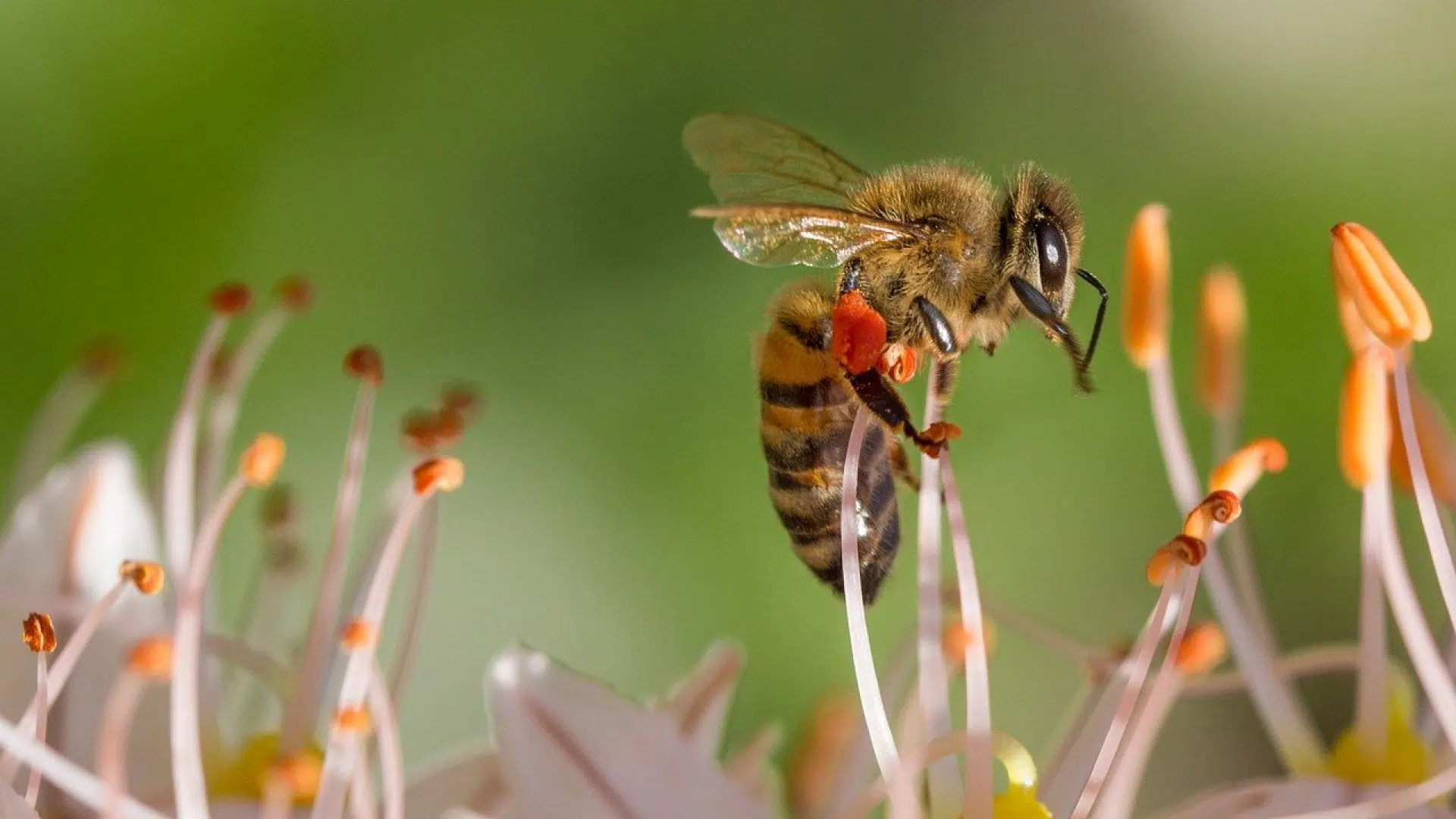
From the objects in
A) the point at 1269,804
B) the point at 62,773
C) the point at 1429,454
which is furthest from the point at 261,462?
the point at 1429,454

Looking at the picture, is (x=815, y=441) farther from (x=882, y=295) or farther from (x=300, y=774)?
(x=300, y=774)

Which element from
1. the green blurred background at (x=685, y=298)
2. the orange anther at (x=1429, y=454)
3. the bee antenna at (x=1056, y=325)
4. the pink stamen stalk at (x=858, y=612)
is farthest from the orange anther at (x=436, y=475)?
the green blurred background at (x=685, y=298)

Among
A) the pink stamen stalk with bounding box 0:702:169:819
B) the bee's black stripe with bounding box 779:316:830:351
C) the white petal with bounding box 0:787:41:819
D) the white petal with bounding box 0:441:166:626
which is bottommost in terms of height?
the white petal with bounding box 0:787:41:819

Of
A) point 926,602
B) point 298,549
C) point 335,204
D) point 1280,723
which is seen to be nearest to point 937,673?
point 926,602

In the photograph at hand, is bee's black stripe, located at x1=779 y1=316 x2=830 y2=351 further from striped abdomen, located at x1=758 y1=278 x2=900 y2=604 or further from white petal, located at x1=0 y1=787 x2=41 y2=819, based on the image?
white petal, located at x1=0 y1=787 x2=41 y2=819

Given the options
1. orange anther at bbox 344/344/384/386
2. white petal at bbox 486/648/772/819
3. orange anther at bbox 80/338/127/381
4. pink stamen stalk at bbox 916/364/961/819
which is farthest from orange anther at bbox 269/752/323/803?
orange anther at bbox 80/338/127/381

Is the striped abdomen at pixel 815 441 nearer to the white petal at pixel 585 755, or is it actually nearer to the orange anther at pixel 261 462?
the white petal at pixel 585 755

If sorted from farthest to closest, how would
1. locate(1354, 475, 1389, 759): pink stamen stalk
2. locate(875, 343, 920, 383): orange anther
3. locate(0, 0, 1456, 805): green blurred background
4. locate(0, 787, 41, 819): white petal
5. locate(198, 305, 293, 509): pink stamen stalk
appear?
1. locate(0, 0, 1456, 805): green blurred background
2. locate(198, 305, 293, 509): pink stamen stalk
3. locate(1354, 475, 1389, 759): pink stamen stalk
4. locate(875, 343, 920, 383): orange anther
5. locate(0, 787, 41, 819): white petal
